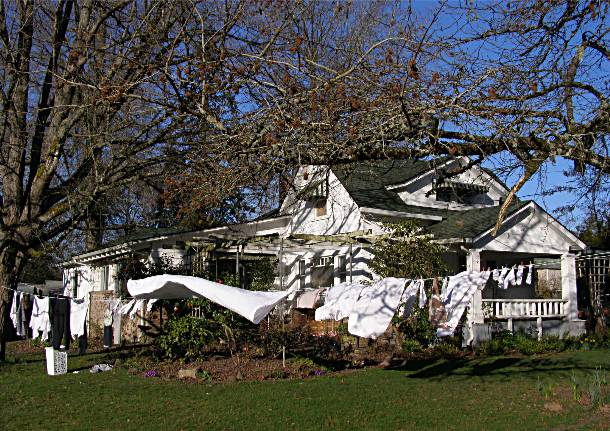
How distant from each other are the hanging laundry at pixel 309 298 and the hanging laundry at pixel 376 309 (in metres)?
6.74

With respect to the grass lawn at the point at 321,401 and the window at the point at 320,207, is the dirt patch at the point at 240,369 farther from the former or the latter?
the window at the point at 320,207

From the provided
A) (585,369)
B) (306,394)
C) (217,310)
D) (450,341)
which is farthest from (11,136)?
(585,369)

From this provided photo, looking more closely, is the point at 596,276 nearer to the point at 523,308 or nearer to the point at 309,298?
the point at 523,308

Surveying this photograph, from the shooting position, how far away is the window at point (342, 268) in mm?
20344

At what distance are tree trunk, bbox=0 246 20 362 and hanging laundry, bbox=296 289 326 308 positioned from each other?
7.27 meters

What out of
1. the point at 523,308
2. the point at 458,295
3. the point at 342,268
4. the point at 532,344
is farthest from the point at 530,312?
the point at 458,295

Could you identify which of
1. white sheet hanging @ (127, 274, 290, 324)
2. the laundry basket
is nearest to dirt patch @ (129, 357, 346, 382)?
white sheet hanging @ (127, 274, 290, 324)

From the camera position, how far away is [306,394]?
1059 cm

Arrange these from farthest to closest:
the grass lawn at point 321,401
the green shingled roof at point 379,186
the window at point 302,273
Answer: the window at point 302,273 → the green shingled roof at point 379,186 → the grass lawn at point 321,401

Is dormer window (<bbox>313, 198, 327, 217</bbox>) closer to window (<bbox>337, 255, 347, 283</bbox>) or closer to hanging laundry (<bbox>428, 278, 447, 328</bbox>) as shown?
window (<bbox>337, 255, 347, 283</bbox>)

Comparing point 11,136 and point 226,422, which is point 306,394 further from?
point 11,136

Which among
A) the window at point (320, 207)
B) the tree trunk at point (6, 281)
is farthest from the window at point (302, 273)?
the tree trunk at point (6, 281)

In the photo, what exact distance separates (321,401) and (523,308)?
10.3 m

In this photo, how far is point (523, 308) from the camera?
18.5m
